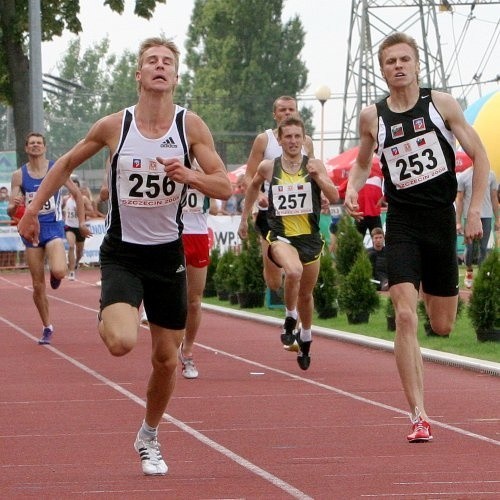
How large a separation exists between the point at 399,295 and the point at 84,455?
2.08 m

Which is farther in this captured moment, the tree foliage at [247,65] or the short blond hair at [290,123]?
the tree foliage at [247,65]

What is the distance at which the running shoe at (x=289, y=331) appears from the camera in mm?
13945

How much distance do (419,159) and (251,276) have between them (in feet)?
42.6

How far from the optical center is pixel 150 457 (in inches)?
311

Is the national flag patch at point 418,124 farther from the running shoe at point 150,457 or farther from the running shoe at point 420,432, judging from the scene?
the running shoe at point 150,457

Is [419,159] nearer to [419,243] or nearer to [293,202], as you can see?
[419,243]

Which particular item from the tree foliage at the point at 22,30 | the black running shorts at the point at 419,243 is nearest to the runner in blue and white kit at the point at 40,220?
the black running shorts at the point at 419,243

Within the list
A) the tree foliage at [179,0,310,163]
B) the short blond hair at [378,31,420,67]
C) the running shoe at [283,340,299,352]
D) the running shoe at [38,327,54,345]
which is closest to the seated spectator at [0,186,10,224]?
the running shoe at [38,327,54,345]

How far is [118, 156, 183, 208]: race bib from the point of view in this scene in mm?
7645

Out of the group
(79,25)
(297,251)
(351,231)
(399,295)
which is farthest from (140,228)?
(79,25)

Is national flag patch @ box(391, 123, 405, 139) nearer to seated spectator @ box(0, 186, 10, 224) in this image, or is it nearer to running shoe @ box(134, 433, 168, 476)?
running shoe @ box(134, 433, 168, 476)

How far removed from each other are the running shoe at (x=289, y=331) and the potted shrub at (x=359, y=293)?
389cm

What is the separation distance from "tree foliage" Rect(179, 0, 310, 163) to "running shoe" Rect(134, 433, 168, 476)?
86332 mm

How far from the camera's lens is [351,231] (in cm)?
1988
